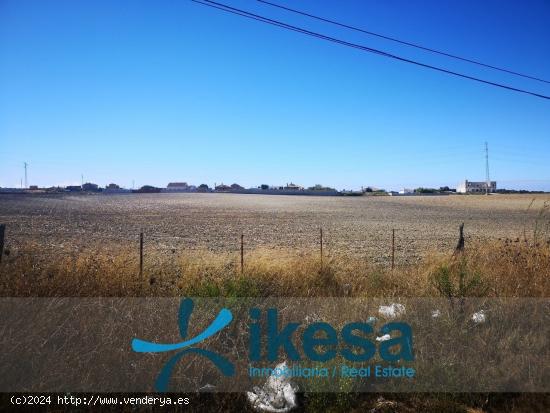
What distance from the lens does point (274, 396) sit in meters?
4.79

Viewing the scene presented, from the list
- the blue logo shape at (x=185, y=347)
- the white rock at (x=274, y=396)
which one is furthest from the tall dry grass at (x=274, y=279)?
the white rock at (x=274, y=396)

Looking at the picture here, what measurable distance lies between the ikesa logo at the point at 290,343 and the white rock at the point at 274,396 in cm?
53

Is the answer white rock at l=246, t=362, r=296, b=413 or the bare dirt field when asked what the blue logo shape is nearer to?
white rock at l=246, t=362, r=296, b=413

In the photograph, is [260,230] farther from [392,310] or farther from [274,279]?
[392,310]

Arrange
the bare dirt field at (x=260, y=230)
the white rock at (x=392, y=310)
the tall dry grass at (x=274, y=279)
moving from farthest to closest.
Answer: the bare dirt field at (x=260, y=230)
the tall dry grass at (x=274, y=279)
the white rock at (x=392, y=310)

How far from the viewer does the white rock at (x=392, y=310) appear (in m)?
6.79

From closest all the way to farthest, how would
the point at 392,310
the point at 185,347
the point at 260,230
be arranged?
the point at 185,347 < the point at 392,310 < the point at 260,230

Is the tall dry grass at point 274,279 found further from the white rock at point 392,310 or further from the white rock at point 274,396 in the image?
the white rock at point 274,396

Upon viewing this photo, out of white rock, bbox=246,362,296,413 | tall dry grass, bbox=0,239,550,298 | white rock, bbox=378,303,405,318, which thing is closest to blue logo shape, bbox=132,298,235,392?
white rock, bbox=246,362,296,413

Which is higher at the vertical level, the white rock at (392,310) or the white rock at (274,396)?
the white rock at (392,310)

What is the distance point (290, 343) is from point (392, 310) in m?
2.05

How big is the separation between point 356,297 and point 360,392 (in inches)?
111

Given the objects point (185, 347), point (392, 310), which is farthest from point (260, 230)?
point (185, 347)

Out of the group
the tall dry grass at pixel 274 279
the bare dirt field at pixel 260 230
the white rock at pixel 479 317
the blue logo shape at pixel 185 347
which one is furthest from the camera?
the bare dirt field at pixel 260 230
